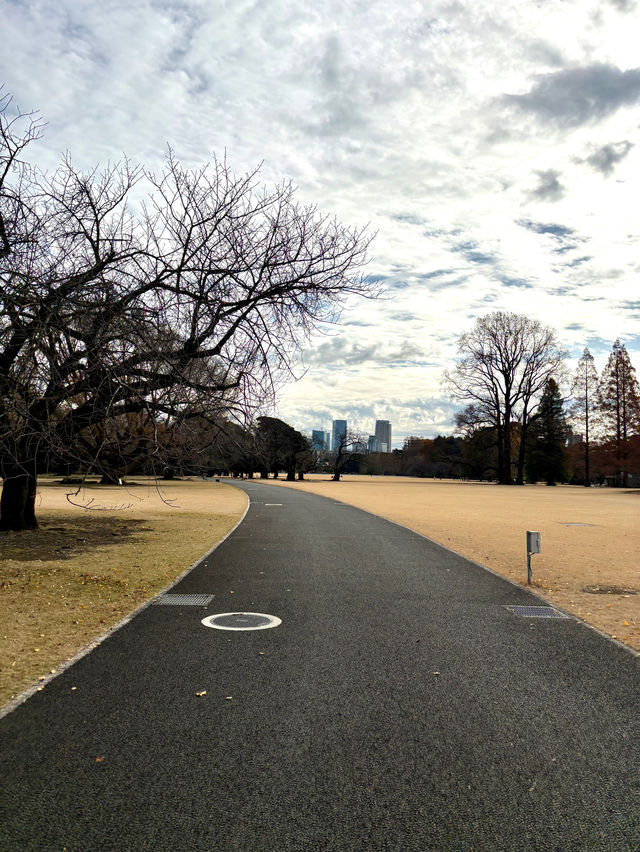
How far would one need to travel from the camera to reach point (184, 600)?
894 cm

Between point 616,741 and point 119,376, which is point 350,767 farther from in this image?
point 119,376

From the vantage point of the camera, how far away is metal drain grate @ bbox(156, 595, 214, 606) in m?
8.67

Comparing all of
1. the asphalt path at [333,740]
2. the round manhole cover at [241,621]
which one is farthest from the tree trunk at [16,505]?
the round manhole cover at [241,621]

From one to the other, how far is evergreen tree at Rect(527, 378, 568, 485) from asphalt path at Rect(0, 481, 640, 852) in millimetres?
82526

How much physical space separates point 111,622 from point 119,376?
3712 millimetres

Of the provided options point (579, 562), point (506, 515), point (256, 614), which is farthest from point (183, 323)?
point (506, 515)

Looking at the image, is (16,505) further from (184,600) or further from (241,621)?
(241,621)

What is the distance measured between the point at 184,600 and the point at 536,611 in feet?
16.2

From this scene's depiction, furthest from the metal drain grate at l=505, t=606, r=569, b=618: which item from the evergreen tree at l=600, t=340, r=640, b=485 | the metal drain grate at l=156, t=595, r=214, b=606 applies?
the evergreen tree at l=600, t=340, r=640, b=485

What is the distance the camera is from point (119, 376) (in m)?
9.52

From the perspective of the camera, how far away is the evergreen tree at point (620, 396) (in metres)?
73.6

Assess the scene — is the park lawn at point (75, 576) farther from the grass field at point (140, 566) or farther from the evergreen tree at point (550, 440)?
the evergreen tree at point (550, 440)

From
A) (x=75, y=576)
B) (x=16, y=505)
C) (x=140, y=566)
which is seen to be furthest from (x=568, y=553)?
(x=16, y=505)

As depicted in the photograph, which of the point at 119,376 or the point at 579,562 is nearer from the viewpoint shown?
the point at 119,376
